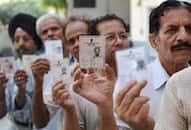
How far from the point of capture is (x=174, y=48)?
2.42 metres

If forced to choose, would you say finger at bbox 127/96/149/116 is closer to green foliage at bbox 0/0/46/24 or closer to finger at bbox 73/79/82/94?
finger at bbox 73/79/82/94

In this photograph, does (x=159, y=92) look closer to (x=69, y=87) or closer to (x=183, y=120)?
(x=69, y=87)

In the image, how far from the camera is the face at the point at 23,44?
3.74m

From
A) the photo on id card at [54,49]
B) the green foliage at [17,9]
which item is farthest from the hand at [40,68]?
the green foliage at [17,9]

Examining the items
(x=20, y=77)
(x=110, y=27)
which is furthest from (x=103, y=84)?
(x=20, y=77)

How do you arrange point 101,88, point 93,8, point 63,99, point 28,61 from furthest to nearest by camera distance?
1. point 93,8
2. point 28,61
3. point 63,99
4. point 101,88

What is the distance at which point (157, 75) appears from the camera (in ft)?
8.15

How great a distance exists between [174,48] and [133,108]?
459 mm

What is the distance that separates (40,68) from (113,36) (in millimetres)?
498

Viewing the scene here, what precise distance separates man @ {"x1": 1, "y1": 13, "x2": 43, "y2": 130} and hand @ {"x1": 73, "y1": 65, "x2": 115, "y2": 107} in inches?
45.5

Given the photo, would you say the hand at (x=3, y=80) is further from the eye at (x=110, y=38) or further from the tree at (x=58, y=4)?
the tree at (x=58, y=4)

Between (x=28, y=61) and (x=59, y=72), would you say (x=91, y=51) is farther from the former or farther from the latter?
(x=28, y=61)

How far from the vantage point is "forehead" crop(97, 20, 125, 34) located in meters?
3.07

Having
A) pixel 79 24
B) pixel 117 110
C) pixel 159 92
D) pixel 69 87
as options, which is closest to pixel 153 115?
pixel 159 92
